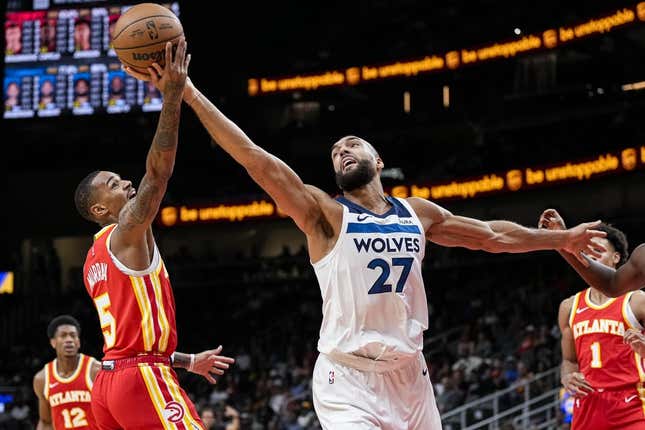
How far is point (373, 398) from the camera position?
500cm

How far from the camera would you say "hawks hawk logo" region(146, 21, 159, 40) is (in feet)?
16.6

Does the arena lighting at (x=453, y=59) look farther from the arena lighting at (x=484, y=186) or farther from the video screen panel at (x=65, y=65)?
the video screen panel at (x=65, y=65)

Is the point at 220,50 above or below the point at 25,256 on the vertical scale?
above

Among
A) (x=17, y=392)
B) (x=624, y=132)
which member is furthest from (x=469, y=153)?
(x=17, y=392)

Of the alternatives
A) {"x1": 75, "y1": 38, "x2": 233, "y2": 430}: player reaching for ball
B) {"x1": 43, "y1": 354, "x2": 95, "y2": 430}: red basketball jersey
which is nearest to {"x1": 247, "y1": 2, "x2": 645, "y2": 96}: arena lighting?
{"x1": 43, "y1": 354, "x2": 95, "y2": 430}: red basketball jersey

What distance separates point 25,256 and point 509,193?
13.8 meters

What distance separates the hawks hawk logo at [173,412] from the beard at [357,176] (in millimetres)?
1423

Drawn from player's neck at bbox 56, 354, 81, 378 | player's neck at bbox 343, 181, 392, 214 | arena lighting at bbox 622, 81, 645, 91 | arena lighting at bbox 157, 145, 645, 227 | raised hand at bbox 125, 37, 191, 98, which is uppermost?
arena lighting at bbox 622, 81, 645, 91

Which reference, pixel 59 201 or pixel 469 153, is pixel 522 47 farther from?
pixel 59 201

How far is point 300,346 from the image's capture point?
69.7 ft

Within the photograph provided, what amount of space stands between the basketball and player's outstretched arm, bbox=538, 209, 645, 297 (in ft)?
7.75

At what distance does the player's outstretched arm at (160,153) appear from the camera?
16.1ft

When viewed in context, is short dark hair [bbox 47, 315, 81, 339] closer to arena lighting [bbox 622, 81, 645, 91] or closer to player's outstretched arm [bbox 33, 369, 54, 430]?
player's outstretched arm [bbox 33, 369, 54, 430]

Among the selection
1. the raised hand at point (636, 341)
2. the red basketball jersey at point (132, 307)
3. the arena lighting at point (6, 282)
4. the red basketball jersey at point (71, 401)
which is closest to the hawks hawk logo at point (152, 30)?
the red basketball jersey at point (132, 307)
